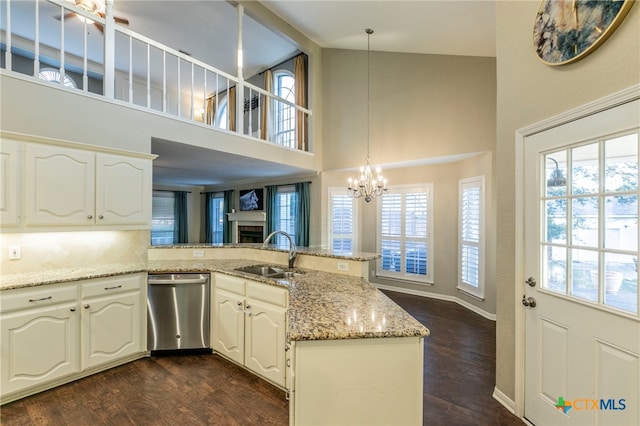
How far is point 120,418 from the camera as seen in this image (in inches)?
78.1

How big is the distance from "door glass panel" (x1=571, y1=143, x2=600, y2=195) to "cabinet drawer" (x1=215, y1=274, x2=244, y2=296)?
253 cm

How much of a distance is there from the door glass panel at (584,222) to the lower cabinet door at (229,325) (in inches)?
97.5

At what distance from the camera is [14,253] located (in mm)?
2438

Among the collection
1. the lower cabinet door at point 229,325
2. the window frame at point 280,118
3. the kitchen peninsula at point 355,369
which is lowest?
the lower cabinet door at point 229,325

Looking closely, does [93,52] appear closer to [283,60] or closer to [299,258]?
[283,60]

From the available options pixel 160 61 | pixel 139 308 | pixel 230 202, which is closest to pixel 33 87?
pixel 139 308

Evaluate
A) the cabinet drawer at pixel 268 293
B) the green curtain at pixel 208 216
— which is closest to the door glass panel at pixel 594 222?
the cabinet drawer at pixel 268 293

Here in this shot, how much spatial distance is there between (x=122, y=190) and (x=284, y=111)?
4.24 metres

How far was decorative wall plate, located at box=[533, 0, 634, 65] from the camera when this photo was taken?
56.9 inches

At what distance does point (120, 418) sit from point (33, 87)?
2.67m

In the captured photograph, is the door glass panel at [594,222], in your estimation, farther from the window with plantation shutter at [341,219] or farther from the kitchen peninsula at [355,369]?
the window with plantation shutter at [341,219]

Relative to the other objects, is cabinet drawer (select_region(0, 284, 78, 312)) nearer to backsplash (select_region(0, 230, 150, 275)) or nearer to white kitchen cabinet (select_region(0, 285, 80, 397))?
white kitchen cabinet (select_region(0, 285, 80, 397))

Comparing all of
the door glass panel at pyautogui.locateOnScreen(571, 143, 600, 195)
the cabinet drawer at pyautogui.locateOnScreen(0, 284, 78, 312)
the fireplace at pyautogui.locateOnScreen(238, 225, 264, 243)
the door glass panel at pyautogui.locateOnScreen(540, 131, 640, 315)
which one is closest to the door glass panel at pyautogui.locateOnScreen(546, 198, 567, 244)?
the door glass panel at pyautogui.locateOnScreen(540, 131, 640, 315)

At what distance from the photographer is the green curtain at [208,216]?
8055 millimetres
